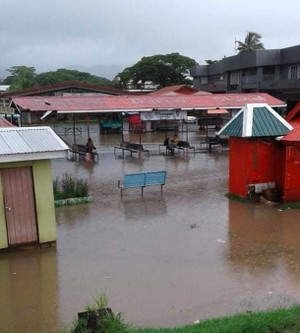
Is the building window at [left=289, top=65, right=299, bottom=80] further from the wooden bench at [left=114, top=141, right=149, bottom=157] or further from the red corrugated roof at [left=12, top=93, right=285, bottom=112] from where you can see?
the wooden bench at [left=114, top=141, right=149, bottom=157]

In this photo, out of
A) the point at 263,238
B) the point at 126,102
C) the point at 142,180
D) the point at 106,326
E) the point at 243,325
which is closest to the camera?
the point at 243,325

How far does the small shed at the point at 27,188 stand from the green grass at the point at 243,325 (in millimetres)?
4600

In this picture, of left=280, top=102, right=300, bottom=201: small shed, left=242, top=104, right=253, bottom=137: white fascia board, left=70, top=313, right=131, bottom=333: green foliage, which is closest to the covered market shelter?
left=242, top=104, right=253, bottom=137: white fascia board

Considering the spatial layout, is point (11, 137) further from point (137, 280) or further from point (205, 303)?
point (205, 303)

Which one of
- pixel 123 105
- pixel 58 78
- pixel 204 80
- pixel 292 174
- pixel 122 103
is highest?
pixel 58 78

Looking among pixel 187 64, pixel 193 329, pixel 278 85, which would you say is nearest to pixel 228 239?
pixel 193 329

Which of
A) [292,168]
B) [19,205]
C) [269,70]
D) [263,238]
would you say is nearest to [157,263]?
[263,238]

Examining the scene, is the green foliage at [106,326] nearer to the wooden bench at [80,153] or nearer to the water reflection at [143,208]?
the water reflection at [143,208]

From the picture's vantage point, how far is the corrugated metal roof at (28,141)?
9.44 m

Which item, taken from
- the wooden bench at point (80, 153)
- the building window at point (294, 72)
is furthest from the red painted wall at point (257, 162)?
the building window at point (294, 72)

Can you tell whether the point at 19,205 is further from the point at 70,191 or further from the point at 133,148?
the point at 133,148

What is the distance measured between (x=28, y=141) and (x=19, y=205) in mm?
1468

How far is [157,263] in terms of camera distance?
9.12m

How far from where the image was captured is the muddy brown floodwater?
282 inches
